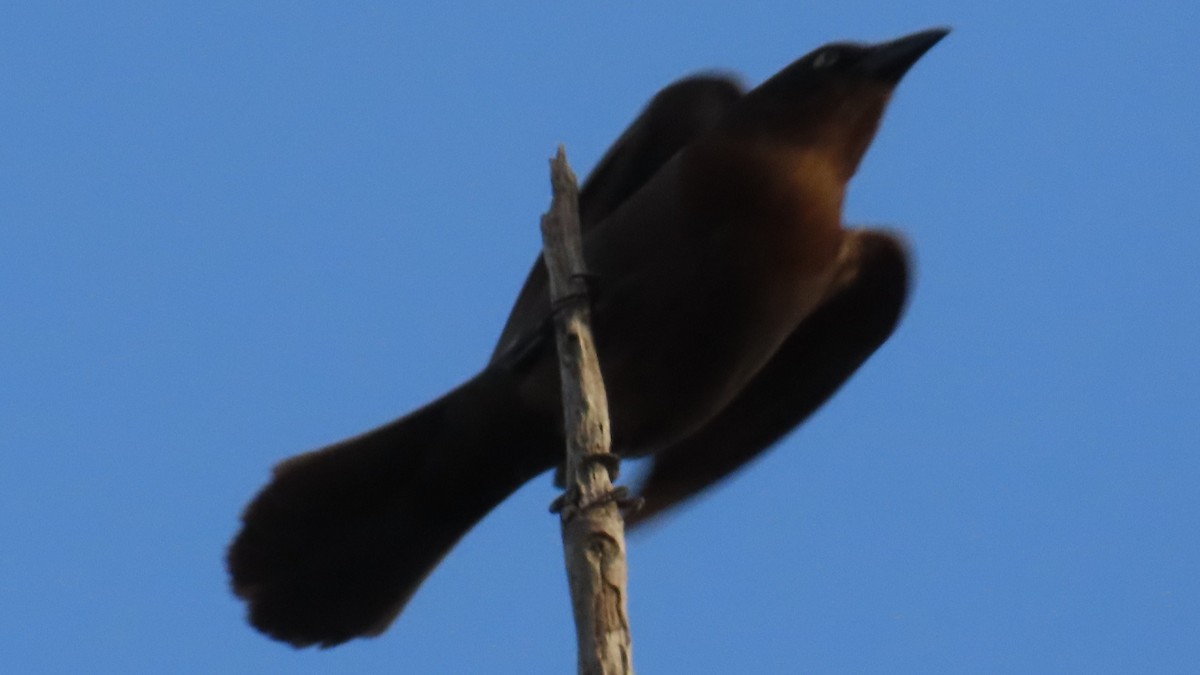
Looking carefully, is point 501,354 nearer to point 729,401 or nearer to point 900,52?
point 729,401

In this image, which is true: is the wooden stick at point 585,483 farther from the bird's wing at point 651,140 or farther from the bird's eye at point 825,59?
the bird's wing at point 651,140

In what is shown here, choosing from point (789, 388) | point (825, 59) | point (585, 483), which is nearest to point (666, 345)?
point (789, 388)

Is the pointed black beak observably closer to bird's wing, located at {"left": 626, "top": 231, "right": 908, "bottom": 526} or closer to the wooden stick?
bird's wing, located at {"left": 626, "top": 231, "right": 908, "bottom": 526}

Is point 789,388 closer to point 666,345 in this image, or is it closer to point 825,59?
point 666,345

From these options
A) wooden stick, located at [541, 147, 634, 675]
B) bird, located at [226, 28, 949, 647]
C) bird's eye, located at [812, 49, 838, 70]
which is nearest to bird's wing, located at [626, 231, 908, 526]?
bird, located at [226, 28, 949, 647]

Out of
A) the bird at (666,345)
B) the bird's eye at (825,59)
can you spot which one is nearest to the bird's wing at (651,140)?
the bird at (666,345)

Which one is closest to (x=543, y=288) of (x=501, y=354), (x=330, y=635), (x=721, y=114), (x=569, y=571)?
(x=501, y=354)

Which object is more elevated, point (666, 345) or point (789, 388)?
point (789, 388)
